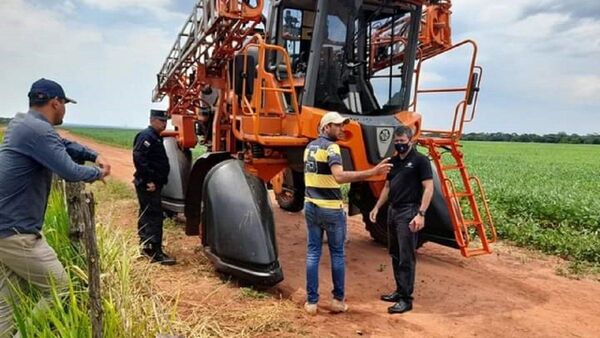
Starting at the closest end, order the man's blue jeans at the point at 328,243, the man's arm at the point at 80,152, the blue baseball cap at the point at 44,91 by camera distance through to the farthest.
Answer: the blue baseball cap at the point at 44,91
the man's arm at the point at 80,152
the man's blue jeans at the point at 328,243

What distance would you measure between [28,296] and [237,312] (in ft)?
5.97

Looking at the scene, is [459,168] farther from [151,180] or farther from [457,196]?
[151,180]

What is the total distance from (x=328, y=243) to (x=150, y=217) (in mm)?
2599

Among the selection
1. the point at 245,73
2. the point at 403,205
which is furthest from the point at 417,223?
the point at 245,73

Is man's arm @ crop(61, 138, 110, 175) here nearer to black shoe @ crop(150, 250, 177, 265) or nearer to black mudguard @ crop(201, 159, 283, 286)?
black mudguard @ crop(201, 159, 283, 286)

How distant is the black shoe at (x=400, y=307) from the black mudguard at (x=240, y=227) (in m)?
1.14

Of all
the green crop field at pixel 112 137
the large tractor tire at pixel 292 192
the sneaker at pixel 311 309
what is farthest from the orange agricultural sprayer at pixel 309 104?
the green crop field at pixel 112 137

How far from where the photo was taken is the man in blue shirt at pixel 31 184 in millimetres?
3264

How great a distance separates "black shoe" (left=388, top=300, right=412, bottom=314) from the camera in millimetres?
4969

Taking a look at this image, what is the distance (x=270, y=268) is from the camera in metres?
5.21

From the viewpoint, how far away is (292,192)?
919 centimetres

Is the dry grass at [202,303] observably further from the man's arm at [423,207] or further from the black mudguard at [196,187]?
the man's arm at [423,207]

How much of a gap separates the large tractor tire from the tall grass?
404 centimetres

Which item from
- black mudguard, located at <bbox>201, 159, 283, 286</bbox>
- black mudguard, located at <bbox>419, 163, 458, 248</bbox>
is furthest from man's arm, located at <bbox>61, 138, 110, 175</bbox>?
black mudguard, located at <bbox>419, 163, 458, 248</bbox>
